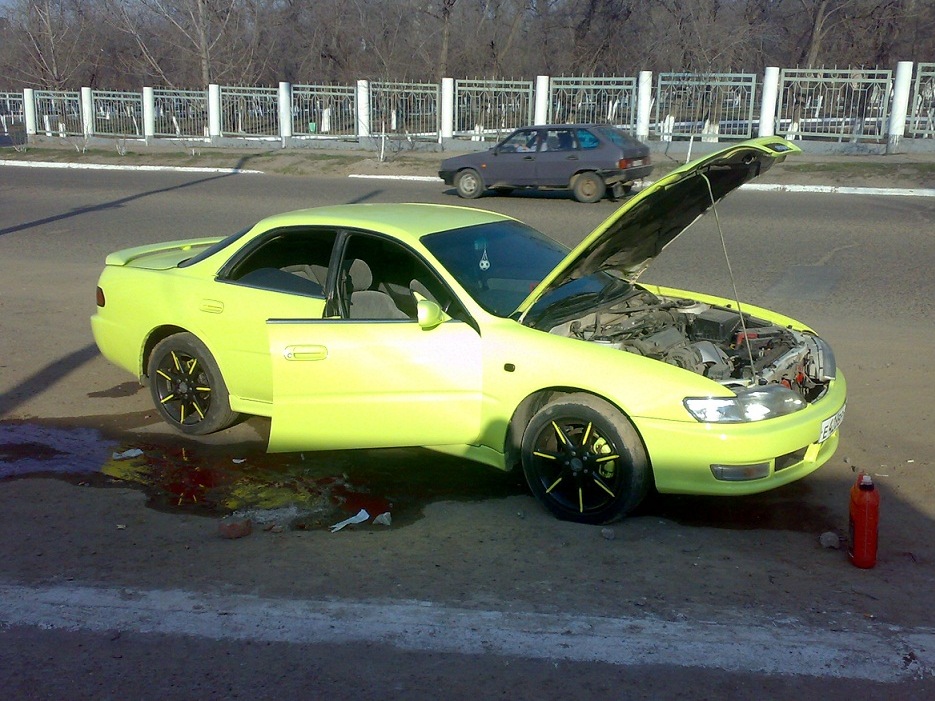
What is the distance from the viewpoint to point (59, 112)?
38.5m

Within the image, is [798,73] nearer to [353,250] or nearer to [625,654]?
[353,250]

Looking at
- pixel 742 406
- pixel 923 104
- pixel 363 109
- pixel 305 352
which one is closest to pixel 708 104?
pixel 923 104

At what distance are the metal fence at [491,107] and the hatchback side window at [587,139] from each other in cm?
1134

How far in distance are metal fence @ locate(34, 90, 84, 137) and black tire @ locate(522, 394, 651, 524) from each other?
37.2 m

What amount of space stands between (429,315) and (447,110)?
1065 inches

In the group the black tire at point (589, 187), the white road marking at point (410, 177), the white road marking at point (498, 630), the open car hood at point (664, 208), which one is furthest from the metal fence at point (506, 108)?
the white road marking at point (498, 630)

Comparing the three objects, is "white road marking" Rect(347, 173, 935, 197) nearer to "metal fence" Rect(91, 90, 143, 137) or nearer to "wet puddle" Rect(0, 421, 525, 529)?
"wet puddle" Rect(0, 421, 525, 529)

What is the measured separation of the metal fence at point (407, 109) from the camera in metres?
31.2

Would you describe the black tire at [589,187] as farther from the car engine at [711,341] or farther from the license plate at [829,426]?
the license plate at [829,426]

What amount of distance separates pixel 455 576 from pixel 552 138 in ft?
52.9

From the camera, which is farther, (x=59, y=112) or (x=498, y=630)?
(x=59, y=112)

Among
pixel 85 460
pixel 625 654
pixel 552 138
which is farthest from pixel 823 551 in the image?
pixel 552 138

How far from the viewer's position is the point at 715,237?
1406 centimetres

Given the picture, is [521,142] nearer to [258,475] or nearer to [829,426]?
[258,475]
